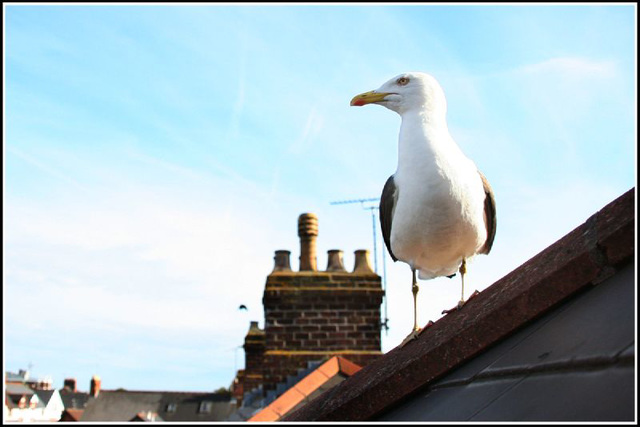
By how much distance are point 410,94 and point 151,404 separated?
142ft

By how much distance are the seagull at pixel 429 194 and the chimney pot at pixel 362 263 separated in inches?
251

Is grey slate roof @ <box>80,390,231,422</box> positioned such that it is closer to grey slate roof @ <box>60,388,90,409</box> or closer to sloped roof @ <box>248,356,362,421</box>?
grey slate roof @ <box>60,388,90,409</box>

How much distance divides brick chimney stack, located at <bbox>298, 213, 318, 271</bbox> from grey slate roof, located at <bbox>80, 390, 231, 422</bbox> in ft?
99.4

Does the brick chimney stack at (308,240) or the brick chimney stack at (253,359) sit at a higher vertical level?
the brick chimney stack at (308,240)

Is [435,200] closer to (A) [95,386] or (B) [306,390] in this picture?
(B) [306,390]

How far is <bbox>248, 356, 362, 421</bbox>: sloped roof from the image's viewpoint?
7.66 meters

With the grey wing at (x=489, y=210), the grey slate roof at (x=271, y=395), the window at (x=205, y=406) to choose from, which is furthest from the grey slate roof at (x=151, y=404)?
A: the grey wing at (x=489, y=210)

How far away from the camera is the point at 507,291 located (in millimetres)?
2346

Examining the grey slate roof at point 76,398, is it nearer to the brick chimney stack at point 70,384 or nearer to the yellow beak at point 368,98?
the brick chimney stack at point 70,384

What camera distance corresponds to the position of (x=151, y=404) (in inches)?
1746

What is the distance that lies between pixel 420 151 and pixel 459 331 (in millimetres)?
1520

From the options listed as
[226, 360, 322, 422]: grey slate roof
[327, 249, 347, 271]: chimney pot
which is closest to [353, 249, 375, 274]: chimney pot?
[327, 249, 347, 271]: chimney pot

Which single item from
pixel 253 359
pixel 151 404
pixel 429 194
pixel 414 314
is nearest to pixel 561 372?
pixel 429 194

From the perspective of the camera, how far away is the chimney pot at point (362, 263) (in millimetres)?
10758
